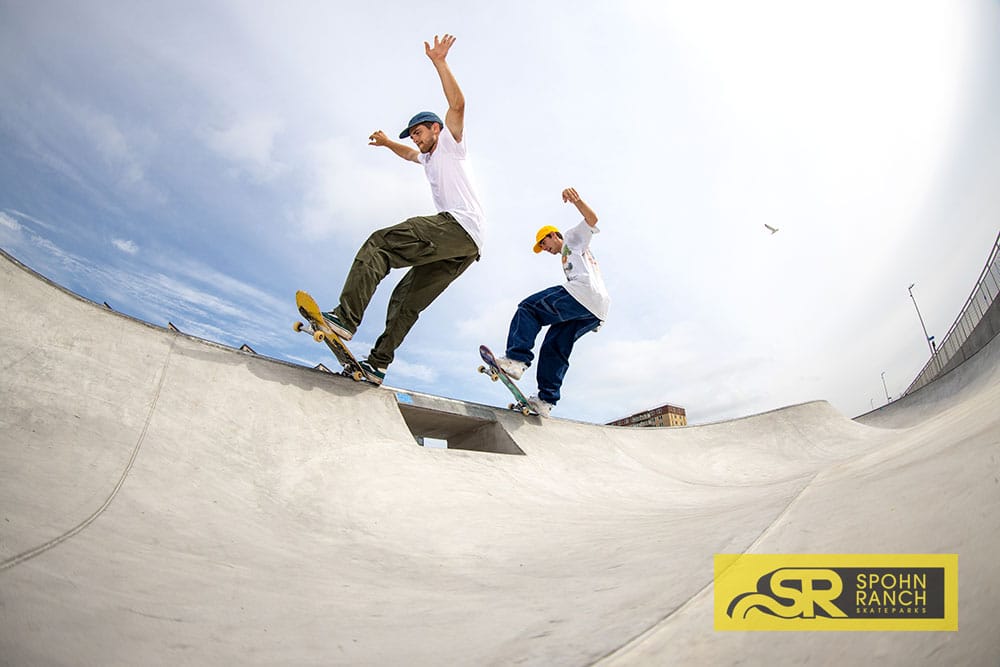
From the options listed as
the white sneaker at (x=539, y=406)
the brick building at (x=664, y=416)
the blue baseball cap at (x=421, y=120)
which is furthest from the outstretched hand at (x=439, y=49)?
the brick building at (x=664, y=416)

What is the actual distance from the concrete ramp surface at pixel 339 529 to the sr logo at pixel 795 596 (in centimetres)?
7

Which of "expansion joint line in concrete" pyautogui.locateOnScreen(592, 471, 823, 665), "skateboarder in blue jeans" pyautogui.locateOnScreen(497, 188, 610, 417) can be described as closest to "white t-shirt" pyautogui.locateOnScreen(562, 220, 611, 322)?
"skateboarder in blue jeans" pyautogui.locateOnScreen(497, 188, 610, 417)

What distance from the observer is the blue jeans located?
5.62 metres

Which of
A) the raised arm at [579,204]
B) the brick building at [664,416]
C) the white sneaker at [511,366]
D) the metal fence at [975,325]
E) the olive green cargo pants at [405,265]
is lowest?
the white sneaker at [511,366]

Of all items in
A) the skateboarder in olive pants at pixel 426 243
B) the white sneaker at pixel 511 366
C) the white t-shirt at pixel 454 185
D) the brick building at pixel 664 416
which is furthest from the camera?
the brick building at pixel 664 416

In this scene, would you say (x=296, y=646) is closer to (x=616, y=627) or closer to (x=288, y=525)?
(x=616, y=627)

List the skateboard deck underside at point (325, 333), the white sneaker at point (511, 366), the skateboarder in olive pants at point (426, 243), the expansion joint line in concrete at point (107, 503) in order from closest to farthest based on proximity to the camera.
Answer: the expansion joint line in concrete at point (107, 503)
the skateboard deck underside at point (325, 333)
the skateboarder in olive pants at point (426, 243)
the white sneaker at point (511, 366)

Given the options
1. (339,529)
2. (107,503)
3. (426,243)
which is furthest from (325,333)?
(107,503)

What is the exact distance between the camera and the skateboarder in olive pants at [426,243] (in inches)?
164

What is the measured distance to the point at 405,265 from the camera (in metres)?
4.47

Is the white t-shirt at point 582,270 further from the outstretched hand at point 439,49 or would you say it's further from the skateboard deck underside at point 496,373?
the outstretched hand at point 439,49

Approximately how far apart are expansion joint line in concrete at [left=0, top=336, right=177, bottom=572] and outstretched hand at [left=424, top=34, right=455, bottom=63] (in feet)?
10.9

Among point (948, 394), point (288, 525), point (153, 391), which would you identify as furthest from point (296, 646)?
point (948, 394)

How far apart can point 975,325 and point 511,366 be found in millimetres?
14301
